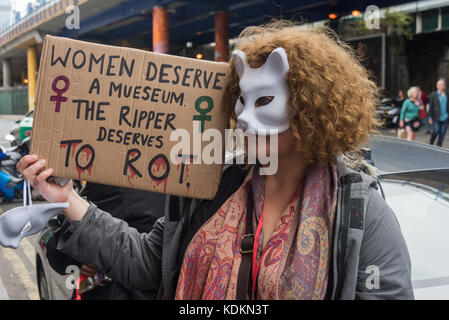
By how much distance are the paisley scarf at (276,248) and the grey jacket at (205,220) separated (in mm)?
45

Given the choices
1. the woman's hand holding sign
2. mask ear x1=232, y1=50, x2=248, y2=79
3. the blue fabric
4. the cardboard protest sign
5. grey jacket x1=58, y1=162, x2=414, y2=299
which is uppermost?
the blue fabric

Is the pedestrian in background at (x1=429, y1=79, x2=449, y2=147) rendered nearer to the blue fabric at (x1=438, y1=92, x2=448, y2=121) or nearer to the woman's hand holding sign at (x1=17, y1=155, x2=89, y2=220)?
the blue fabric at (x1=438, y1=92, x2=448, y2=121)

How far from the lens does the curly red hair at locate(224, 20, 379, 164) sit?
4.44 ft

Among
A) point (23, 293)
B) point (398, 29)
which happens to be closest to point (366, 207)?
point (23, 293)

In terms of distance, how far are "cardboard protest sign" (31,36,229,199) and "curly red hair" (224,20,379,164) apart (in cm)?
26

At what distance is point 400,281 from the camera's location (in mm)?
1258

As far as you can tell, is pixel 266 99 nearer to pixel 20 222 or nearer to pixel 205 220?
pixel 205 220

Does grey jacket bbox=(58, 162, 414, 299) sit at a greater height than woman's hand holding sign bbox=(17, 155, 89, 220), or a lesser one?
lesser

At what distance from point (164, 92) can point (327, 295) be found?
0.83 m

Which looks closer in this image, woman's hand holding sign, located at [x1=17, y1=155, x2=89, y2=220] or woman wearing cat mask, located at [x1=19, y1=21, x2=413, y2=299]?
woman wearing cat mask, located at [x1=19, y1=21, x2=413, y2=299]

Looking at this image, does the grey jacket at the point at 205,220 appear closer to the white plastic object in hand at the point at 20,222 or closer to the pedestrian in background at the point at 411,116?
the white plastic object in hand at the point at 20,222

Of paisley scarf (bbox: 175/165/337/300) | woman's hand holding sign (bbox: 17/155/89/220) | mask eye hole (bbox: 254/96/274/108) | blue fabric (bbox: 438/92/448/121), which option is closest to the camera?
paisley scarf (bbox: 175/165/337/300)

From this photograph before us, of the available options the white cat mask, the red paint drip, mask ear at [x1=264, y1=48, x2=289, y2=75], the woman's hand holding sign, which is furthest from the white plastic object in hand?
mask ear at [x1=264, y1=48, x2=289, y2=75]

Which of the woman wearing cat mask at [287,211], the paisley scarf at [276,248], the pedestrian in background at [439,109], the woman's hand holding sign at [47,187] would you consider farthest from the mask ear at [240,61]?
the pedestrian in background at [439,109]
